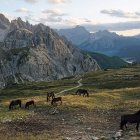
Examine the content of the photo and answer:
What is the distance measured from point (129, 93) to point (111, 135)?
136 ft

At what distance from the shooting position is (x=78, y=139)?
40.7 meters

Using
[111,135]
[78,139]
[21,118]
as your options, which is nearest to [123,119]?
[111,135]

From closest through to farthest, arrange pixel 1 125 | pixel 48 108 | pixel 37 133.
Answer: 1. pixel 37 133
2. pixel 1 125
3. pixel 48 108

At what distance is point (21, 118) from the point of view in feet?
174

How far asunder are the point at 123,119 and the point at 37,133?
9.88 meters

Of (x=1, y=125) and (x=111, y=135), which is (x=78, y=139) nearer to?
(x=111, y=135)

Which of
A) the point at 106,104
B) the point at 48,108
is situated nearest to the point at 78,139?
the point at 48,108

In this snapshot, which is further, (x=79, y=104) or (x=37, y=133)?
(x=79, y=104)

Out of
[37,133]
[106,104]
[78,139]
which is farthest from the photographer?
[106,104]

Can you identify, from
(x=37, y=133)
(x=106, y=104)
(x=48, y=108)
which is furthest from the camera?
(x=106, y=104)

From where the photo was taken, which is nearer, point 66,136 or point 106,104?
point 66,136

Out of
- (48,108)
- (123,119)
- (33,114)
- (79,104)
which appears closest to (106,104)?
(79,104)

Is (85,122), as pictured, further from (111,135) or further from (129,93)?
(129,93)

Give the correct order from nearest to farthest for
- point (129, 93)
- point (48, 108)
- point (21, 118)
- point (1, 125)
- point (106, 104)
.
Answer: point (1, 125)
point (21, 118)
point (48, 108)
point (106, 104)
point (129, 93)
